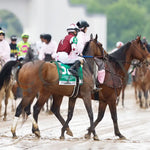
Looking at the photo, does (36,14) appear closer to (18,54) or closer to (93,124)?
(18,54)

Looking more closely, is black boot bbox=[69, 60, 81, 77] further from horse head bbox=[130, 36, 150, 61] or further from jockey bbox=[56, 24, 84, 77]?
horse head bbox=[130, 36, 150, 61]

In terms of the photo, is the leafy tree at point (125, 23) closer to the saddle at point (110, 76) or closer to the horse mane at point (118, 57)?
the horse mane at point (118, 57)

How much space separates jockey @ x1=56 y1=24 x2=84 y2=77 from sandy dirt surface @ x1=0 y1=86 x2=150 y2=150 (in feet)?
4.89

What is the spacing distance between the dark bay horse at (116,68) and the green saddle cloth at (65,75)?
73 centimetres

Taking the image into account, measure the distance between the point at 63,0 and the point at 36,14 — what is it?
12.5 ft

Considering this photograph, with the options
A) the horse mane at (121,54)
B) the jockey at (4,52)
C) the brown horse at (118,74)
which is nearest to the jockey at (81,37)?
the brown horse at (118,74)

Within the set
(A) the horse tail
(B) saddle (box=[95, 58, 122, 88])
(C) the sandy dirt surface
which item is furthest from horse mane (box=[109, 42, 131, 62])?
(A) the horse tail

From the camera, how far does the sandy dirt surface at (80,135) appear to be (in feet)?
32.9

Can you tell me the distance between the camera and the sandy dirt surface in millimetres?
10023

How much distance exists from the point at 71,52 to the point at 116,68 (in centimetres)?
130

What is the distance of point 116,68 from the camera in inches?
482

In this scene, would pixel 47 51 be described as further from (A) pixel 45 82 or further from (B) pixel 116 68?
(A) pixel 45 82

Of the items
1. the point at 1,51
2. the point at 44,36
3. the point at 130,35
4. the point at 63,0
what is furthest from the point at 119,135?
the point at 130,35

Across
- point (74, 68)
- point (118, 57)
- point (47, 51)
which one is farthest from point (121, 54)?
point (47, 51)
